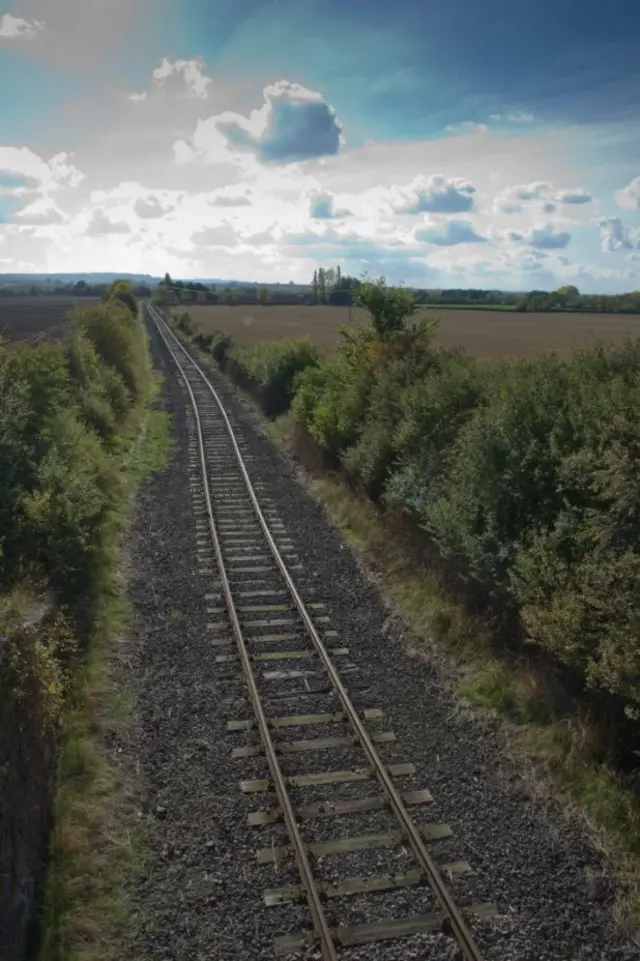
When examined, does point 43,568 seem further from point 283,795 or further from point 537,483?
point 537,483

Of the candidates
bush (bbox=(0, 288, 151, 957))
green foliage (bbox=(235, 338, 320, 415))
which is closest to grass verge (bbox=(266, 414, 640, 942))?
bush (bbox=(0, 288, 151, 957))

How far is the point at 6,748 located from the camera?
21.4 feet

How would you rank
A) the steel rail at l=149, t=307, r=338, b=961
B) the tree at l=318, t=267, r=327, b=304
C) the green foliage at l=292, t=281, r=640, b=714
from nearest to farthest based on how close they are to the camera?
the steel rail at l=149, t=307, r=338, b=961, the green foliage at l=292, t=281, r=640, b=714, the tree at l=318, t=267, r=327, b=304

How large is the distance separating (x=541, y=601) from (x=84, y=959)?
6247 mm

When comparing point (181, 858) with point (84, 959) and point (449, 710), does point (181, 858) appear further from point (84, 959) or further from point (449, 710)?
point (449, 710)

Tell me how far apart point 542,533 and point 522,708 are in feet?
7.40

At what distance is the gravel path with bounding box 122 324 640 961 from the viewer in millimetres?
6102

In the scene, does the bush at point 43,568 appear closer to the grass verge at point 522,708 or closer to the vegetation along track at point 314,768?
the vegetation along track at point 314,768

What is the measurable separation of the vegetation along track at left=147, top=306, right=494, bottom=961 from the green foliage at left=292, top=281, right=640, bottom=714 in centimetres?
245

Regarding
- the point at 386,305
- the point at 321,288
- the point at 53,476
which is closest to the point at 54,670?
the point at 53,476

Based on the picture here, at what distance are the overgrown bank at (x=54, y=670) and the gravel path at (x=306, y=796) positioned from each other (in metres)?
0.44

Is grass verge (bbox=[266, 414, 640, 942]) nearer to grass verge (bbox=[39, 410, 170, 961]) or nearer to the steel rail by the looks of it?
the steel rail

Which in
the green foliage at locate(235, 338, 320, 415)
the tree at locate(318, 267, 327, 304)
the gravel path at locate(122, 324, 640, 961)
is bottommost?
the gravel path at locate(122, 324, 640, 961)

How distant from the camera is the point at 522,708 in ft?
29.9
